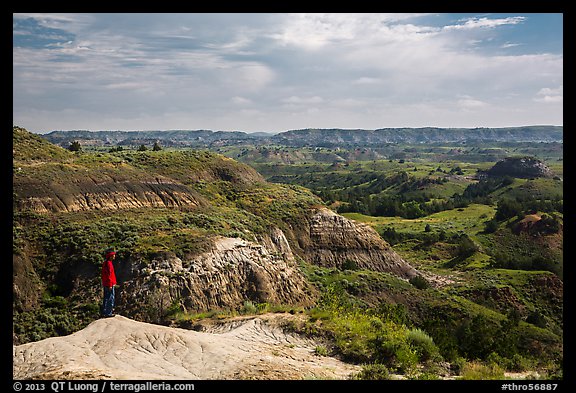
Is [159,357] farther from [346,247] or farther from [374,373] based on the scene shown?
[346,247]

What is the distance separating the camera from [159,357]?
12.3 m

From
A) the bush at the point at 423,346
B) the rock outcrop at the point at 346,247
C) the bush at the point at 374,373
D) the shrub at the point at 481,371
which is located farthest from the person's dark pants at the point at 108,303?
the rock outcrop at the point at 346,247

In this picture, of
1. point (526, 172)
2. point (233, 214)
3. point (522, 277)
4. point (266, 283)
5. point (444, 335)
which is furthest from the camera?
point (526, 172)

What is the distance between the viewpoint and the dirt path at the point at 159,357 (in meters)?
11.1

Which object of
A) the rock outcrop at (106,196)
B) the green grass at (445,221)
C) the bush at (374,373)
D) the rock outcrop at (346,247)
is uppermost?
the rock outcrop at (106,196)

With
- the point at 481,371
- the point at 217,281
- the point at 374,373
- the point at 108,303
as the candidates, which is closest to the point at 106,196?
the point at 217,281

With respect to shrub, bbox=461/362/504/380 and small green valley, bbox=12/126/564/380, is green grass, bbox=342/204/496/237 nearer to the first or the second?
small green valley, bbox=12/126/564/380

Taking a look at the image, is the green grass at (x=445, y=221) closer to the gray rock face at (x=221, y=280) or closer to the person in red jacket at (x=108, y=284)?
the gray rock face at (x=221, y=280)

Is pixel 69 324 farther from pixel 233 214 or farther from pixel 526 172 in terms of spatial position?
pixel 526 172

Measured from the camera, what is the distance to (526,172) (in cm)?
15225

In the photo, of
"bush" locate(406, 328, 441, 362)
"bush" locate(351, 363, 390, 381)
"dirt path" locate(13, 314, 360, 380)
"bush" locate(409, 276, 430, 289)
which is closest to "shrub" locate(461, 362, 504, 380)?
"bush" locate(406, 328, 441, 362)

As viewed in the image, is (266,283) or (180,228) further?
(180,228)
